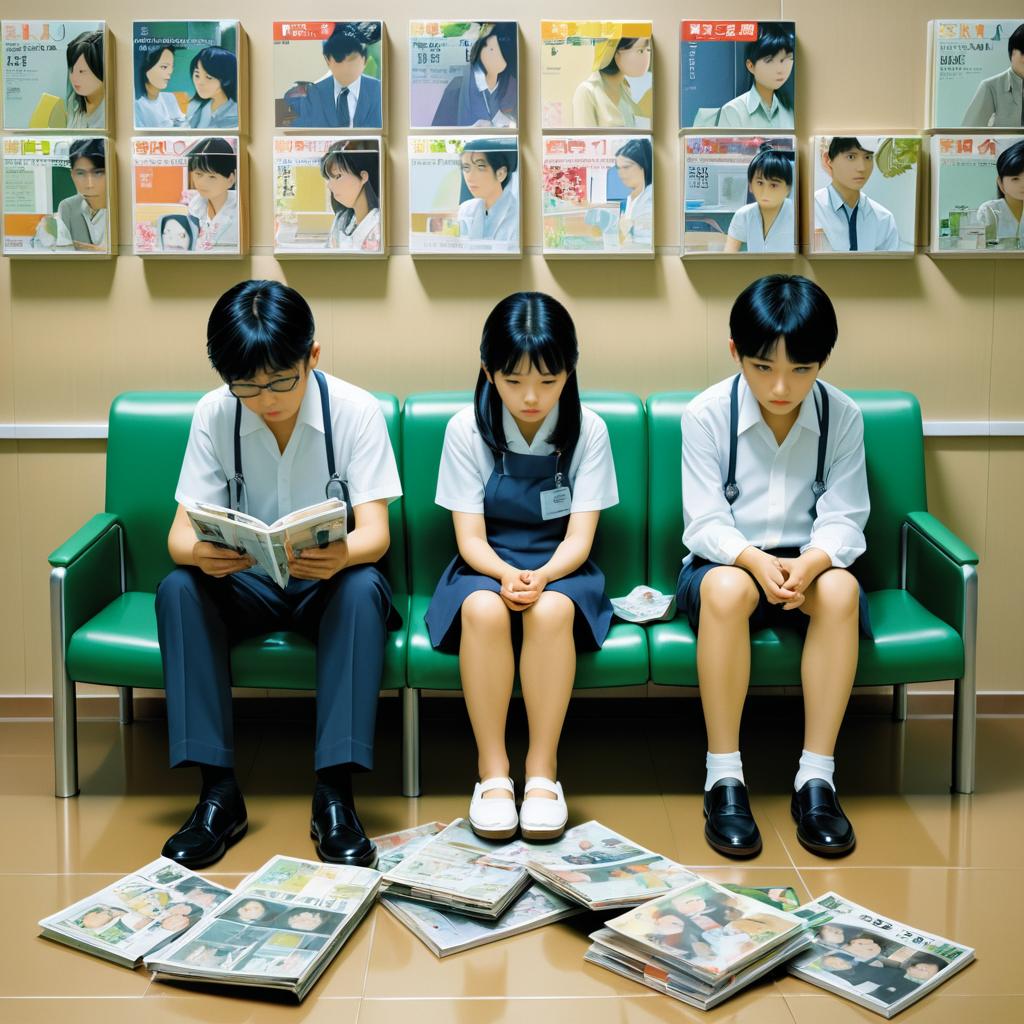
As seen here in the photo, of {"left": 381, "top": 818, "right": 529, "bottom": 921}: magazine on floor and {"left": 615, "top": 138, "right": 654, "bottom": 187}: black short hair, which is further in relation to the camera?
{"left": 615, "top": 138, "right": 654, "bottom": 187}: black short hair

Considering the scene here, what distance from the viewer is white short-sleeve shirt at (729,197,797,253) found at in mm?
3375

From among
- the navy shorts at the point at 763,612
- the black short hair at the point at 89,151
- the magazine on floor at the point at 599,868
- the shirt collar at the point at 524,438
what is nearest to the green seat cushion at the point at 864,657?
the navy shorts at the point at 763,612

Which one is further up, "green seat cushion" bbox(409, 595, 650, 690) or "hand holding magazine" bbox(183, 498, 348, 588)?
"hand holding magazine" bbox(183, 498, 348, 588)

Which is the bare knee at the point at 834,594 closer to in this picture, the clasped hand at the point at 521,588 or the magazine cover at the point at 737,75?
the clasped hand at the point at 521,588

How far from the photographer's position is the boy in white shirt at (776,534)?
9.04 feet

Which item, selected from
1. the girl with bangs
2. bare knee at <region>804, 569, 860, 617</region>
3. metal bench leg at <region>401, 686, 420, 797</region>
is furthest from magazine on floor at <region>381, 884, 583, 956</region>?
bare knee at <region>804, 569, 860, 617</region>

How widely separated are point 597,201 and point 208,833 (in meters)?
2.07

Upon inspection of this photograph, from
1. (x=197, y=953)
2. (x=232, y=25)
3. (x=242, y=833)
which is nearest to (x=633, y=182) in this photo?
(x=232, y=25)

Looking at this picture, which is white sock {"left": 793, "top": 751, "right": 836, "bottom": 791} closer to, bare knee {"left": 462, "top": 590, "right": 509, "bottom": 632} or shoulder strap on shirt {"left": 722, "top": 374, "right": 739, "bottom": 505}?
shoulder strap on shirt {"left": 722, "top": 374, "right": 739, "bottom": 505}

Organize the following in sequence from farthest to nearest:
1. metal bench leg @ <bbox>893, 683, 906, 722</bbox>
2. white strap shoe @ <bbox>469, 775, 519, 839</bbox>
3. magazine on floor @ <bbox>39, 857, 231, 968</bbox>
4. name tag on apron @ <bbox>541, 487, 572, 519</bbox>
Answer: metal bench leg @ <bbox>893, 683, 906, 722</bbox>
name tag on apron @ <bbox>541, 487, 572, 519</bbox>
white strap shoe @ <bbox>469, 775, 519, 839</bbox>
magazine on floor @ <bbox>39, 857, 231, 968</bbox>

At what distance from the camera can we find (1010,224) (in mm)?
3400

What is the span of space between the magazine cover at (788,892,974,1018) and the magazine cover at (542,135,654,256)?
77.0 inches

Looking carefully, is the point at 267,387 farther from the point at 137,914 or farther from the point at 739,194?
the point at 739,194

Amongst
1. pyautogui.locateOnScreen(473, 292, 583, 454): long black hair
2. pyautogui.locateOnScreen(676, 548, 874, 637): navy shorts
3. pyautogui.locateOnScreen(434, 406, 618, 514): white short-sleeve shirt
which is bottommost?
pyautogui.locateOnScreen(676, 548, 874, 637): navy shorts
